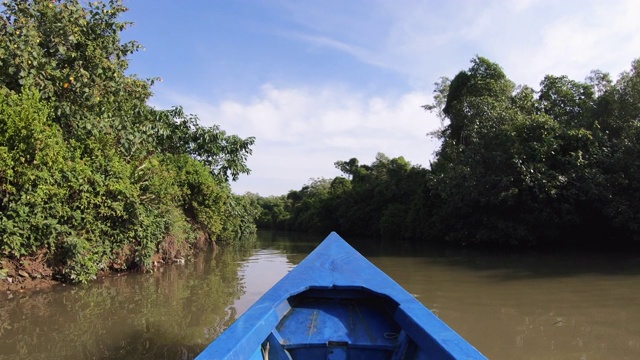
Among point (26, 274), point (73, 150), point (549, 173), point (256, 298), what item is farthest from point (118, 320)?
point (549, 173)

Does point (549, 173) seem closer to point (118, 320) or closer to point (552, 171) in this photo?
point (552, 171)

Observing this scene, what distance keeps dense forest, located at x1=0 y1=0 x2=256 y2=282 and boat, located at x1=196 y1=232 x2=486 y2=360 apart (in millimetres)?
4264

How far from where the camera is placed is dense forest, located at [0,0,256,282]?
18.2ft

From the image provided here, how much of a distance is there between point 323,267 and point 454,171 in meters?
12.5

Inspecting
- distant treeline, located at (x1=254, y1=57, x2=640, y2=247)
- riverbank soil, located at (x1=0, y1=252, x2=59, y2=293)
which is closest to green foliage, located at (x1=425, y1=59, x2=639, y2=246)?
distant treeline, located at (x1=254, y1=57, x2=640, y2=247)

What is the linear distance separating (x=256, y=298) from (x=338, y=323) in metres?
3.12

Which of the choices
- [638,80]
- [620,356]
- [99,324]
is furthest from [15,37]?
[638,80]

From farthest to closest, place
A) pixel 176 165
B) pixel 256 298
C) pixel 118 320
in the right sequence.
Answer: pixel 176 165
pixel 256 298
pixel 118 320

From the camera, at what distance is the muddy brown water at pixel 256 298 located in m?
3.73

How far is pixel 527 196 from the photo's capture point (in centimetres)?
1284

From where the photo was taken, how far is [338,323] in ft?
10.0

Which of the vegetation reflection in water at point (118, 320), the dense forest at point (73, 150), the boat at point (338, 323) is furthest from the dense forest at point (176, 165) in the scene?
the boat at point (338, 323)

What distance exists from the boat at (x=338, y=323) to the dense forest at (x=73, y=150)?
426cm

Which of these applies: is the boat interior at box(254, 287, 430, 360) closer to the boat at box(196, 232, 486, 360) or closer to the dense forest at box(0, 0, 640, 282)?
the boat at box(196, 232, 486, 360)
